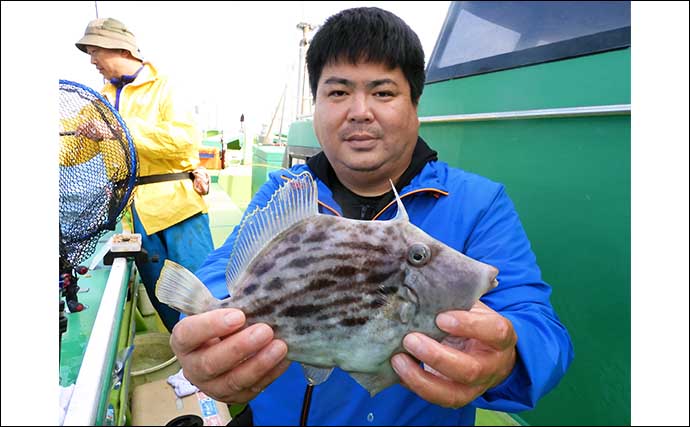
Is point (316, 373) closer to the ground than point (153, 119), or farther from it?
closer to the ground

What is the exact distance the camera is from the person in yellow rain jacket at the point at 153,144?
3.73 feet

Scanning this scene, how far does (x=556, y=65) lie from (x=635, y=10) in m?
1.28

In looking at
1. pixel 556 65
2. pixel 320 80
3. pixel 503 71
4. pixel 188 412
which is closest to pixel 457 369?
pixel 320 80

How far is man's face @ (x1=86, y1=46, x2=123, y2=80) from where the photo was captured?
109 cm

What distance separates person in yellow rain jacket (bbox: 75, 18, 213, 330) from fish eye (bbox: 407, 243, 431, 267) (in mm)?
993

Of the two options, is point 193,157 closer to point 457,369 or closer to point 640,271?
point 457,369

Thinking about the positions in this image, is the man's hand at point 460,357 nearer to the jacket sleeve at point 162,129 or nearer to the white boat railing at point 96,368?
the white boat railing at point 96,368

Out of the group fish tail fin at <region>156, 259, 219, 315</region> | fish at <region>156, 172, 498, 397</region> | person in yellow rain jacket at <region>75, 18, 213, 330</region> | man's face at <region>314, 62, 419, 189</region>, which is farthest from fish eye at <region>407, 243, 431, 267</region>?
person in yellow rain jacket at <region>75, 18, 213, 330</region>

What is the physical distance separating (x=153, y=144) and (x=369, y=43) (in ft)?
2.87

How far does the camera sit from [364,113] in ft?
3.86

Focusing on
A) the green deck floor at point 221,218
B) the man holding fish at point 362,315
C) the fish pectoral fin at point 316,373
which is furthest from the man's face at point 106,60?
the green deck floor at point 221,218

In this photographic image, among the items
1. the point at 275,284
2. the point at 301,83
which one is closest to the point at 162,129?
the point at 275,284

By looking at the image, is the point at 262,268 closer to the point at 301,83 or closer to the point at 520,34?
the point at 520,34

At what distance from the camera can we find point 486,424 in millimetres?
2053
